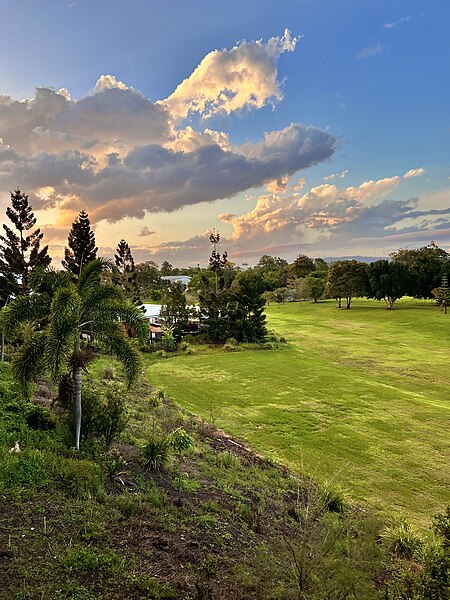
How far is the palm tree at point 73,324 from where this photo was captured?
923 centimetres

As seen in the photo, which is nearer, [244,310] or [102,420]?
[102,420]

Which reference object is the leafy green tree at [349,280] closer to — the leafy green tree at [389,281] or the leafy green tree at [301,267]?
the leafy green tree at [389,281]

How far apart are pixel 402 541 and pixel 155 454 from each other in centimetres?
595

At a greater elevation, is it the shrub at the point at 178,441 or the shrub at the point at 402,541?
the shrub at the point at 178,441

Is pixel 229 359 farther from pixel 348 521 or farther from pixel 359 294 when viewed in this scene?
pixel 359 294

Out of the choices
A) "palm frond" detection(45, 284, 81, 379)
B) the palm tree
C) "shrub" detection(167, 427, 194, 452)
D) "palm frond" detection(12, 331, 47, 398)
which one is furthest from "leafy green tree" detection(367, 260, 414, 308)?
"palm frond" detection(12, 331, 47, 398)

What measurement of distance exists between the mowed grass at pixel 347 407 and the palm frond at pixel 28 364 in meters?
7.66

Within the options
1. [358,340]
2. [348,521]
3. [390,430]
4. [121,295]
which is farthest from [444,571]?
[358,340]

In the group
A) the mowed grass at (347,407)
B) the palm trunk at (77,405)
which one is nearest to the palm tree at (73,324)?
the palm trunk at (77,405)

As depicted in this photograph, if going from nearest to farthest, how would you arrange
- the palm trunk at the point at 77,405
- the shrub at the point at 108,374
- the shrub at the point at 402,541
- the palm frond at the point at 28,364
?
the shrub at the point at 402,541 < the palm frond at the point at 28,364 < the palm trunk at the point at 77,405 < the shrub at the point at 108,374

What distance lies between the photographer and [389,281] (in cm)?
5372

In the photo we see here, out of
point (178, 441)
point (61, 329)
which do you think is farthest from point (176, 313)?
point (61, 329)

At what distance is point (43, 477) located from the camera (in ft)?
25.7

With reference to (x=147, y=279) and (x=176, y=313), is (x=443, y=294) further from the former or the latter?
(x=147, y=279)
